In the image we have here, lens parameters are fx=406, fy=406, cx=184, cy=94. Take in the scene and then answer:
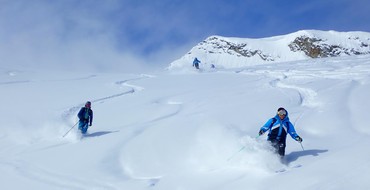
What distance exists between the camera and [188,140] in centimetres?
1129

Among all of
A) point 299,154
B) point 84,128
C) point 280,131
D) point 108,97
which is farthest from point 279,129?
point 108,97

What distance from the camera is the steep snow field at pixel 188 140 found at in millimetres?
8047

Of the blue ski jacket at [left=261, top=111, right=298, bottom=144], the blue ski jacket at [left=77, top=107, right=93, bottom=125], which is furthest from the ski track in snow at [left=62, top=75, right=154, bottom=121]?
the blue ski jacket at [left=261, top=111, right=298, bottom=144]

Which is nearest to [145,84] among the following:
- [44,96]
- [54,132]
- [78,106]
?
[44,96]

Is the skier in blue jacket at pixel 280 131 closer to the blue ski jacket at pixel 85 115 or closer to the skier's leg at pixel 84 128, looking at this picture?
the skier's leg at pixel 84 128

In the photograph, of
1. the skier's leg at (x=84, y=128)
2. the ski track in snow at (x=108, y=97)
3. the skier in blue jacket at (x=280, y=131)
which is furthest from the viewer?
the ski track in snow at (x=108, y=97)

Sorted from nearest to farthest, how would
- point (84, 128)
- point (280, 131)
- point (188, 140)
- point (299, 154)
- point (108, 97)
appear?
point (280, 131) < point (299, 154) < point (188, 140) < point (84, 128) < point (108, 97)

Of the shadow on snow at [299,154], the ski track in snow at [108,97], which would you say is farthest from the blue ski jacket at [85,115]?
the shadow on snow at [299,154]

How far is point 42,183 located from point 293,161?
543 centimetres

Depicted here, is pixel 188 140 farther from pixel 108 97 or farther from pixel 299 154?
pixel 108 97

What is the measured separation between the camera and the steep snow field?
805cm

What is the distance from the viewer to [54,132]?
45.6ft

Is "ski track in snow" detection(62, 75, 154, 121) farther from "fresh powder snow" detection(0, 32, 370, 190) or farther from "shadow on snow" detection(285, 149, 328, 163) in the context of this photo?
"shadow on snow" detection(285, 149, 328, 163)

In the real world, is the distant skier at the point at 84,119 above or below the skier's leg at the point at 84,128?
above
